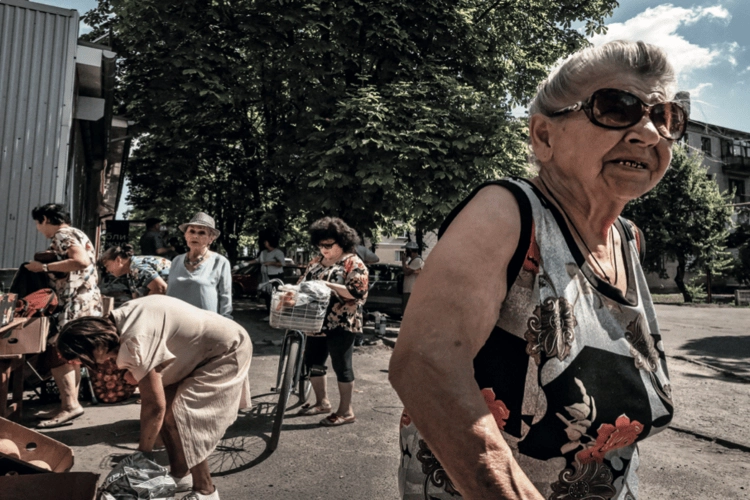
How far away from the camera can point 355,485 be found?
4.07 m

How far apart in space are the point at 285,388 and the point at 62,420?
2.08m

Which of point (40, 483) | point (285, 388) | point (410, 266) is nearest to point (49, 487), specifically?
point (40, 483)

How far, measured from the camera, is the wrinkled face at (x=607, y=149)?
49.4 inches

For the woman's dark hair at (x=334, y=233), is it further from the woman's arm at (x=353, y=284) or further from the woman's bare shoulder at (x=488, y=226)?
the woman's bare shoulder at (x=488, y=226)

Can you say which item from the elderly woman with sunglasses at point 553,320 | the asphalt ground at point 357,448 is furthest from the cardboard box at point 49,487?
the elderly woman with sunglasses at point 553,320

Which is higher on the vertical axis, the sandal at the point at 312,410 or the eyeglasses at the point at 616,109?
the eyeglasses at the point at 616,109

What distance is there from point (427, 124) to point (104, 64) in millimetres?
5302

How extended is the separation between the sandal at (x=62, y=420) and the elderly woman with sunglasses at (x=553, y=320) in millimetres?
4933

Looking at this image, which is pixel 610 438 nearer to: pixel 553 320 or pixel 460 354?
pixel 553 320

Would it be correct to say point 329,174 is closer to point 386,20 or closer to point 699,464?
point 386,20

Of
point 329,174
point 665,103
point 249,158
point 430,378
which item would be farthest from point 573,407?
point 249,158

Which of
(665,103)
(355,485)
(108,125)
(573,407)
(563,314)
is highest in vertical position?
(108,125)

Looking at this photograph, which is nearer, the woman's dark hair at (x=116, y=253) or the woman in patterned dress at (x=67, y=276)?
the woman in patterned dress at (x=67, y=276)

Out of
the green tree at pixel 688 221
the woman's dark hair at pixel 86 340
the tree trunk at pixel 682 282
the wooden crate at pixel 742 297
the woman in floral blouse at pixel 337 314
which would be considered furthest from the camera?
the green tree at pixel 688 221
